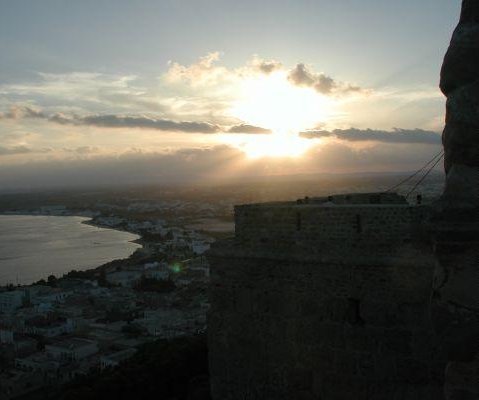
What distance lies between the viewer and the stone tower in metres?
2.72

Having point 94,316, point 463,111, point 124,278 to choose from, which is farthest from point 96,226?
point 463,111

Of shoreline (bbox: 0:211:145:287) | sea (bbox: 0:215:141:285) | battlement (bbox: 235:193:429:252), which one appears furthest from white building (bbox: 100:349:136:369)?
sea (bbox: 0:215:141:285)

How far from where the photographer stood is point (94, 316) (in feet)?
108

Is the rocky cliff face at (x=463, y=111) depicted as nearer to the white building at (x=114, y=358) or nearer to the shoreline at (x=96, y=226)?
the white building at (x=114, y=358)

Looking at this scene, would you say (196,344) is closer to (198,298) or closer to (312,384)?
(312,384)

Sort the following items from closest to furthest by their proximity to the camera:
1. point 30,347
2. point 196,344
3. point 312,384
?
1. point 312,384
2. point 196,344
3. point 30,347

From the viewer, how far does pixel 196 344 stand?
11.7 meters

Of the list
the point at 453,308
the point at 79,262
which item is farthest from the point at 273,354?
the point at 79,262

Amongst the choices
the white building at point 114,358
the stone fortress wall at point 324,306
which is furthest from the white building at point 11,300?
the stone fortress wall at point 324,306

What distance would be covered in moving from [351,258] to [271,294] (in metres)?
1.03

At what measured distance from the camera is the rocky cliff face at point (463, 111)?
9.18ft

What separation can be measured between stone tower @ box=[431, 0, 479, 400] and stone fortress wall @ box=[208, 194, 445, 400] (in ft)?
7.06

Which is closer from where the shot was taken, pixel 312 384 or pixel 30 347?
pixel 312 384

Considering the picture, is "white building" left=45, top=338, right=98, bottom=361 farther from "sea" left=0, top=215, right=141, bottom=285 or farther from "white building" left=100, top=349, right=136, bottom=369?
"sea" left=0, top=215, right=141, bottom=285
